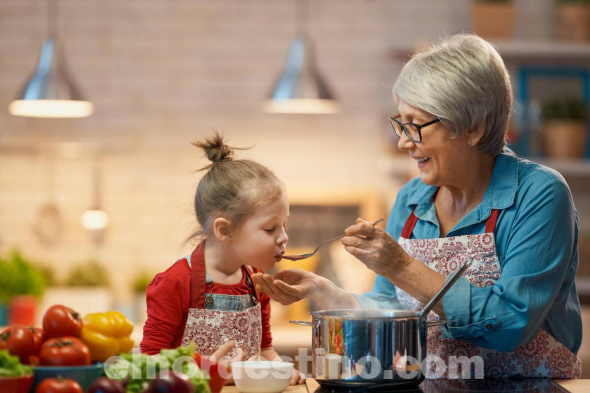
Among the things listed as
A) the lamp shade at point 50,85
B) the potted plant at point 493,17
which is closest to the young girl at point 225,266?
the lamp shade at point 50,85

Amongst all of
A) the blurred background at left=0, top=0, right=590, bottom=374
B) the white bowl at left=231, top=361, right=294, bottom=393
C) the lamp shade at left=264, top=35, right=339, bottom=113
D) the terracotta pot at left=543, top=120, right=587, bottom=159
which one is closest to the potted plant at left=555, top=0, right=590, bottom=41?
the terracotta pot at left=543, top=120, right=587, bottom=159

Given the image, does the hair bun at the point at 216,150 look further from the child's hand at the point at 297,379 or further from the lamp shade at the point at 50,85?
the lamp shade at the point at 50,85

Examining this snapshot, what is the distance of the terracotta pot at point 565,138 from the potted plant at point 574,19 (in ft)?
1.65

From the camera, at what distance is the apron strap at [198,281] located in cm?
195

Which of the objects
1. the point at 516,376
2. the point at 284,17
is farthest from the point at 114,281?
the point at 516,376

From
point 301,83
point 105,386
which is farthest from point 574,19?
point 105,386

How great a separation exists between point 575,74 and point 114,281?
9.41 ft

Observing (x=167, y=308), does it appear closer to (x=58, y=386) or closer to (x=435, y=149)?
(x=58, y=386)

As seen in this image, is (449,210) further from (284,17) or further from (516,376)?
(284,17)

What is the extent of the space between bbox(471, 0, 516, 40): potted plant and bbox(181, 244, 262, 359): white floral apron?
8.85 feet

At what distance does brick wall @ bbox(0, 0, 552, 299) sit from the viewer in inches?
183

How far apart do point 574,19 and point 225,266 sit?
2.99 metres

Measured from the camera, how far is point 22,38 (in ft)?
15.3

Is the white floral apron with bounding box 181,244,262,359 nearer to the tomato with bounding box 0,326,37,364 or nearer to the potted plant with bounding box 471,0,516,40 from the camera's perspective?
the tomato with bounding box 0,326,37,364
